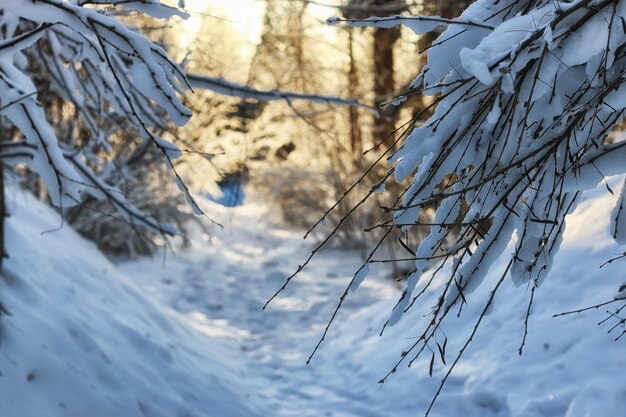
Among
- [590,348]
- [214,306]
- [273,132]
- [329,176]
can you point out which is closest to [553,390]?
[590,348]

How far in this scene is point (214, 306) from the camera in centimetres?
806

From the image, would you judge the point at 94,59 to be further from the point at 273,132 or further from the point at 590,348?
the point at 273,132

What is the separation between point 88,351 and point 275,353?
248 cm

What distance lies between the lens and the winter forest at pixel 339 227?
1.74m

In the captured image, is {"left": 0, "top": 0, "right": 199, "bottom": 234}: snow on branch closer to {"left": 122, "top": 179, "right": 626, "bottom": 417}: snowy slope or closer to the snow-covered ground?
the snow-covered ground

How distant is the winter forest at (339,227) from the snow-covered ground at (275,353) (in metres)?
0.02

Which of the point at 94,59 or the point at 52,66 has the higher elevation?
the point at 52,66

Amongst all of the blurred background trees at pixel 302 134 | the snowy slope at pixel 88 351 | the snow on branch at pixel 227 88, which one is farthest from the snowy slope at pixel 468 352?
the blurred background trees at pixel 302 134

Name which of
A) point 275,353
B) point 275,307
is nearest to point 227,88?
point 275,353

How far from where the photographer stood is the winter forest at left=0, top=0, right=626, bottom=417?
1738 mm

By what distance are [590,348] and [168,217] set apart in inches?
332

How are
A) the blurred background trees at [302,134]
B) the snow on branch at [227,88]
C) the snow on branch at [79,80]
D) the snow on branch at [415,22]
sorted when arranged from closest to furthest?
the snow on branch at [415,22] < the snow on branch at [79,80] < the snow on branch at [227,88] < the blurred background trees at [302,134]

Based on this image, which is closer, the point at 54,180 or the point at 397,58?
the point at 54,180

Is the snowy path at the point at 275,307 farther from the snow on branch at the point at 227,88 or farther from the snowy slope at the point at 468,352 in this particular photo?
the snow on branch at the point at 227,88
